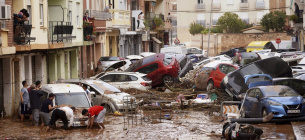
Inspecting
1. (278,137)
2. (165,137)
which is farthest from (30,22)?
(278,137)

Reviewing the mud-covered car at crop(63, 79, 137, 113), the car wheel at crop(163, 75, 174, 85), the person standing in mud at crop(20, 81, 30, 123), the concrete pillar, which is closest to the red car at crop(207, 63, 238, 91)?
the car wheel at crop(163, 75, 174, 85)

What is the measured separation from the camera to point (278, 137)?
1827 cm

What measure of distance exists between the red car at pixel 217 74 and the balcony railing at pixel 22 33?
10.2 meters

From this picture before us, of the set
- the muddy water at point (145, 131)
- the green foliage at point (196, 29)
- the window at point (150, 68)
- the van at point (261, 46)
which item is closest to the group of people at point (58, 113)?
the muddy water at point (145, 131)

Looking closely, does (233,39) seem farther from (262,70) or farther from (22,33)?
(22,33)

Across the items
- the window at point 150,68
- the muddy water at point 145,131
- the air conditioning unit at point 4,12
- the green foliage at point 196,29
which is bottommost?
the muddy water at point 145,131

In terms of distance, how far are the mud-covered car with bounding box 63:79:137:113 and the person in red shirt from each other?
3484mm

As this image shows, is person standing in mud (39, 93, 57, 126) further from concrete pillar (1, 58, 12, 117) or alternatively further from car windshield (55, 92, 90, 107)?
concrete pillar (1, 58, 12, 117)

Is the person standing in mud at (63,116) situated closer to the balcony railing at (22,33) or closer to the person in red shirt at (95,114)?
the person in red shirt at (95,114)

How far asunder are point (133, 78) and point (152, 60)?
4300 millimetres

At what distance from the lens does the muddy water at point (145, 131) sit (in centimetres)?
1895

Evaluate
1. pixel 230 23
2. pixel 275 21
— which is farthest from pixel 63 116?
pixel 230 23

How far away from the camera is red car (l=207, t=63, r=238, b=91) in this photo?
32031mm

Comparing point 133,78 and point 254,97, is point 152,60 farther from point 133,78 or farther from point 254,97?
point 254,97
